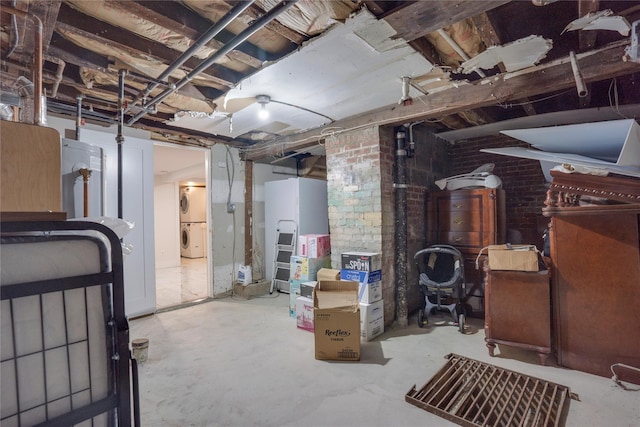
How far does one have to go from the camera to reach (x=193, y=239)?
9023mm

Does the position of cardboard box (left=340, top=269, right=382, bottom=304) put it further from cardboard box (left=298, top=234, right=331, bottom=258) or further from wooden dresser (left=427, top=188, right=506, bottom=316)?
wooden dresser (left=427, top=188, right=506, bottom=316)

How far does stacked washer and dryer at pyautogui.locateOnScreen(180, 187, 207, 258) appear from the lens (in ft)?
29.4

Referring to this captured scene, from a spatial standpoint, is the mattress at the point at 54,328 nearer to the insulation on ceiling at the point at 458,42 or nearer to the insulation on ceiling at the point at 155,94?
the insulation on ceiling at the point at 155,94

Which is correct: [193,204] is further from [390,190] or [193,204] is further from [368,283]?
[368,283]

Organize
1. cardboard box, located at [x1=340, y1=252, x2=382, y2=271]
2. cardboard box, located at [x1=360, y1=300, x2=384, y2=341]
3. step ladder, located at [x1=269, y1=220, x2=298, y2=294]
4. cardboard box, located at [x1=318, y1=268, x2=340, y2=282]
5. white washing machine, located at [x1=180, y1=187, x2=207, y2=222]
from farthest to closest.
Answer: white washing machine, located at [x1=180, y1=187, x2=207, y2=222], step ladder, located at [x1=269, y1=220, x2=298, y2=294], cardboard box, located at [x1=318, y1=268, x2=340, y2=282], cardboard box, located at [x1=340, y1=252, x2=382, y2=271], cardboard box, located at [x1=360, y1=300, x2=384, y2=341]

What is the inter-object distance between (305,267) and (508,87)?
2859mm

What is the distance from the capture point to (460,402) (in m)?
2.00

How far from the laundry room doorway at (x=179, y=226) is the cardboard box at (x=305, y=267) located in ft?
5.24

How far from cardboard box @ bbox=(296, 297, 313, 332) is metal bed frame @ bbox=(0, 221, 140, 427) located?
2248 millimetres

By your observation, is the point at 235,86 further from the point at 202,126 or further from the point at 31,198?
the point at 31,198

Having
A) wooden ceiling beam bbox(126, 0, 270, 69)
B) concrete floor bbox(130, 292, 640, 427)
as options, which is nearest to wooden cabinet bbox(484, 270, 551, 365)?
concrete floor bbox(130, 292, 640, 427)

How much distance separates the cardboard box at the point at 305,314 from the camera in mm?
3270

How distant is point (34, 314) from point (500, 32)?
2.92 metres

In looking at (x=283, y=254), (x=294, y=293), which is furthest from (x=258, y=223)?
(x=294, y=293)
